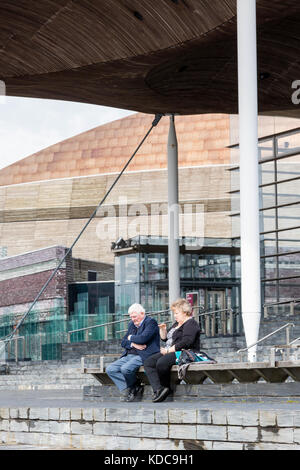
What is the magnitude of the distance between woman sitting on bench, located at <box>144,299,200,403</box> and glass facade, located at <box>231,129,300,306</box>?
1810cm

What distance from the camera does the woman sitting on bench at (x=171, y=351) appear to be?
1021 cm

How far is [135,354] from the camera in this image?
10.8 meters

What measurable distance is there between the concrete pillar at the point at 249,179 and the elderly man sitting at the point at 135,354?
4149 mm

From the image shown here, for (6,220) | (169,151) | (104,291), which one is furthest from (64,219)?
(169,151)

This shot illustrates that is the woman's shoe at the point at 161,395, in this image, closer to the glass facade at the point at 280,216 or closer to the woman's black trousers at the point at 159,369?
the woman's black trousers at the point at 159,369

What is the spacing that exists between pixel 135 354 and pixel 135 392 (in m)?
0.45

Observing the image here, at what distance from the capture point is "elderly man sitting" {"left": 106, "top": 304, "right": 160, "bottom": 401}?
34.9ft

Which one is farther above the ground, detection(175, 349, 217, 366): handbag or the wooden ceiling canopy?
the wooden ceiling canopy

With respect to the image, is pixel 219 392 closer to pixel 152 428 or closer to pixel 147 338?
pixel 147 338

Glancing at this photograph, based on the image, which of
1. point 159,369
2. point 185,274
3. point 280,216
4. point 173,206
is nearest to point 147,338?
point 159,369

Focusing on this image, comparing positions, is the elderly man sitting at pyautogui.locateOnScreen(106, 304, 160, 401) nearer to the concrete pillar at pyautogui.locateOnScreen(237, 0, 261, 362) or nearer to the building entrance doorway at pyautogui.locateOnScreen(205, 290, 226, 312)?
the concrete pillar at pyautogui.locateOnScreen(237, 0, 261, 362)

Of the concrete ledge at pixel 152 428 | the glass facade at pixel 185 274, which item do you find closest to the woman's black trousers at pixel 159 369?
the concrete ledge at pixel 152 428

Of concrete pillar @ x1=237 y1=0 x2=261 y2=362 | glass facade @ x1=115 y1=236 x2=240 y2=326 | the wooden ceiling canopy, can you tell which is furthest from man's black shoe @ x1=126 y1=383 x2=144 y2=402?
glass facade @ x1=115 y1=236 x2=240 y2=326
